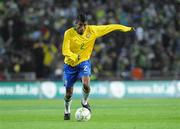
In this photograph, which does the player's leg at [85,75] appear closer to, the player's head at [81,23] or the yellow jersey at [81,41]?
the yellow jersey at [81,41]

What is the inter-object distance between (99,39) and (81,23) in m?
16.5

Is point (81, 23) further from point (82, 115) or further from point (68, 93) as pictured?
point (82, 115)

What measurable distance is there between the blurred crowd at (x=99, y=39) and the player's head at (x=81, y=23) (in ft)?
42.7

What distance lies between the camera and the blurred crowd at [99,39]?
105 feet

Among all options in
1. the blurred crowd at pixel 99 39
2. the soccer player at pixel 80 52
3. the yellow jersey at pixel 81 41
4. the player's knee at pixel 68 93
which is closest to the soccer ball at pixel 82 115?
the soccer player at pixel 80 52

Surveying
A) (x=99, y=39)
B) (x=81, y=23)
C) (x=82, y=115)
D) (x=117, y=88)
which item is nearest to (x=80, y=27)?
(x=81, y=23)

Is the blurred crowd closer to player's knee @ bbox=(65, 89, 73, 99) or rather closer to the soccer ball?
player's knee @ bbox=(65, 89, 73, 99)

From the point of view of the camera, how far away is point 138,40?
110ft

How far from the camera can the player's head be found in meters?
16.9

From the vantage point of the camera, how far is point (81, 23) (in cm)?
1714

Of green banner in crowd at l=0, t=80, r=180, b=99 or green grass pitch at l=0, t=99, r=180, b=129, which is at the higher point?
green banner in crowd at l=0, t=80, r=180, b=99

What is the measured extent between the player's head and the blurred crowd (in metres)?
13.0

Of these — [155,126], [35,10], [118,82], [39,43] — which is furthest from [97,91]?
[155,126]

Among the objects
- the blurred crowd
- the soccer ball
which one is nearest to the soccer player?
the soccer ball
